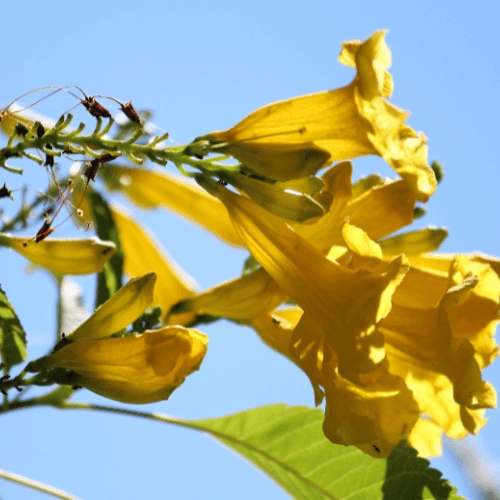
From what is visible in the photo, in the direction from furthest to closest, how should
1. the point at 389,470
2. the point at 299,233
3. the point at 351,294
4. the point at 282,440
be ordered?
the point at 282,440
the point at 389,470
the point at 299,233
the point at 351,294

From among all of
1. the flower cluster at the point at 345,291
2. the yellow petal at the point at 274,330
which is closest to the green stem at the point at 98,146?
the flower cluster at the point at 345,291

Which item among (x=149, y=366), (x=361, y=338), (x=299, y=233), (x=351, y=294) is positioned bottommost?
(x=149, y=366)

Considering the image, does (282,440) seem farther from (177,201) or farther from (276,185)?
(177,201)

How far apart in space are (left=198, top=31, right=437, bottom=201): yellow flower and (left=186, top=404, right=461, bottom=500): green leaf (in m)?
1.08

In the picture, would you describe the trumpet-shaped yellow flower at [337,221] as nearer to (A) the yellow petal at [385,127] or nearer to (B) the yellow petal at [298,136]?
(B) the yellow petal at [298,136]

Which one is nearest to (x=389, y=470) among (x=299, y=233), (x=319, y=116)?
(x=299, y=233)

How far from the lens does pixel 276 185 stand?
1.95 m

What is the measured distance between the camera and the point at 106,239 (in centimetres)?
264

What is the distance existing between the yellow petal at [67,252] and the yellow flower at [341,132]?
0.52 m

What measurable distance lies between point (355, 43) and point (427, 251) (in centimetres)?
89

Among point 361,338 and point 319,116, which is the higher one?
point 319,116

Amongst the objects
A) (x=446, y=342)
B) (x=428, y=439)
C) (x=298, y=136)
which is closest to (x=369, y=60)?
(x=298, y=136)

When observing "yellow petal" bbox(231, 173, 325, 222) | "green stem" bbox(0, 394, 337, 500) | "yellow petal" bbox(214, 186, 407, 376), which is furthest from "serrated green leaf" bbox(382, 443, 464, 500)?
"yellow petal" bbox(231, 173, 325, 222)

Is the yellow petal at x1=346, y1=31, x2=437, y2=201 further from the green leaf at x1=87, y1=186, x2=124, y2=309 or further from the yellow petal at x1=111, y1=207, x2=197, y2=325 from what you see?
the yellow petal at x1=111, y1=207, x2=197, y2=325
